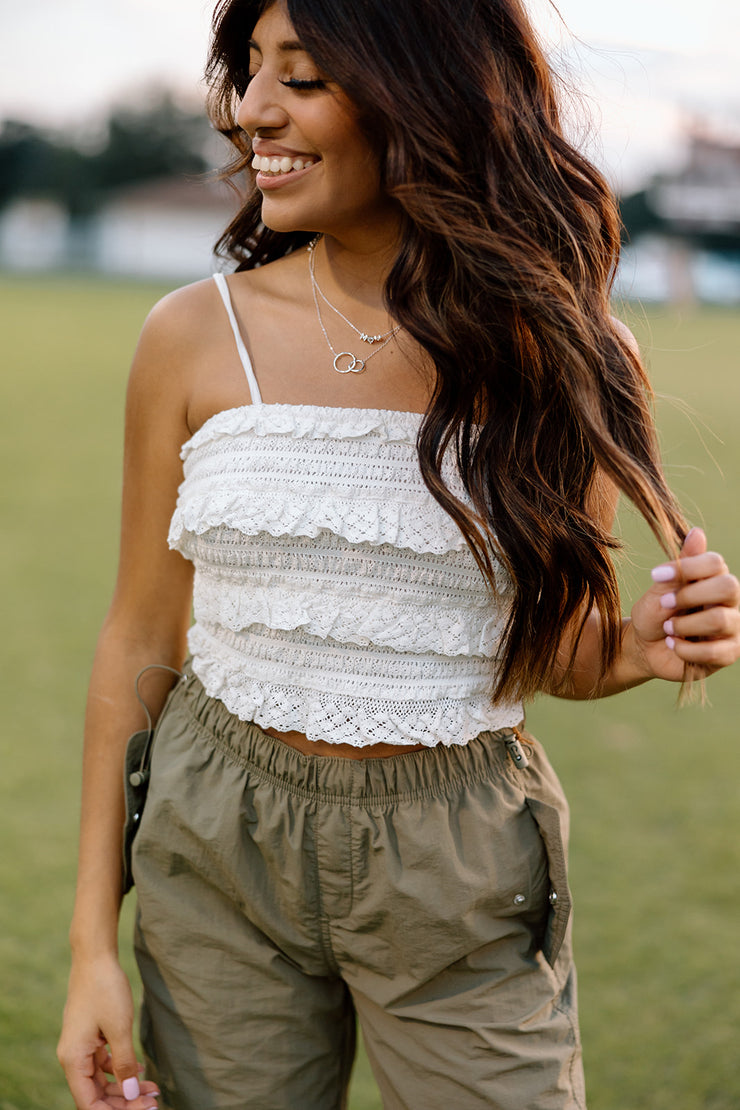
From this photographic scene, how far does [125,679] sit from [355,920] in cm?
49

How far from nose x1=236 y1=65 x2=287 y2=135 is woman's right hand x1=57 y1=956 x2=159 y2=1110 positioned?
1.17 meters

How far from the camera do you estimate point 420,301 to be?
57.7 inches

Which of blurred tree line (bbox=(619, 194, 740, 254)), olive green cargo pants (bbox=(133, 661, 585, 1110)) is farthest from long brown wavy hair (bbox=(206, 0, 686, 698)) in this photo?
blurred tree line (bbox=(619, 194, 740, 254))

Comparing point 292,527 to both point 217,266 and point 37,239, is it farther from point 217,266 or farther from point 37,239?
point 37,239

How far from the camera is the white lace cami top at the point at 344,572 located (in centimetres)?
144

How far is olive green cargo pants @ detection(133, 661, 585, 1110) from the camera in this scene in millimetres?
1464

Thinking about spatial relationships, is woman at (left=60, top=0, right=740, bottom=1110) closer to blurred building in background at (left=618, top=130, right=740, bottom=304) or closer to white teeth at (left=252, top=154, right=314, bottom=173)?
white teeth at (left=252, top=154, right=314, bottom=173)

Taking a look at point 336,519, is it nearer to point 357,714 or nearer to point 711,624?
point 357,714

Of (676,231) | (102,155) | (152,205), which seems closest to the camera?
(676,231)

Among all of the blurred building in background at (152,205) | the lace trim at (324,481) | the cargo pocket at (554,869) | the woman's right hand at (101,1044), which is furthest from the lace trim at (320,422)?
the blurred building in background at (152,205)

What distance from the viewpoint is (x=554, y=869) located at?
4.99 ft

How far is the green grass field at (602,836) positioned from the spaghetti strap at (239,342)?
565 mm

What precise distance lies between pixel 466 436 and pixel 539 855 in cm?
57

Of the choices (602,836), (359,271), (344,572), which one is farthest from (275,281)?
(602,836)
